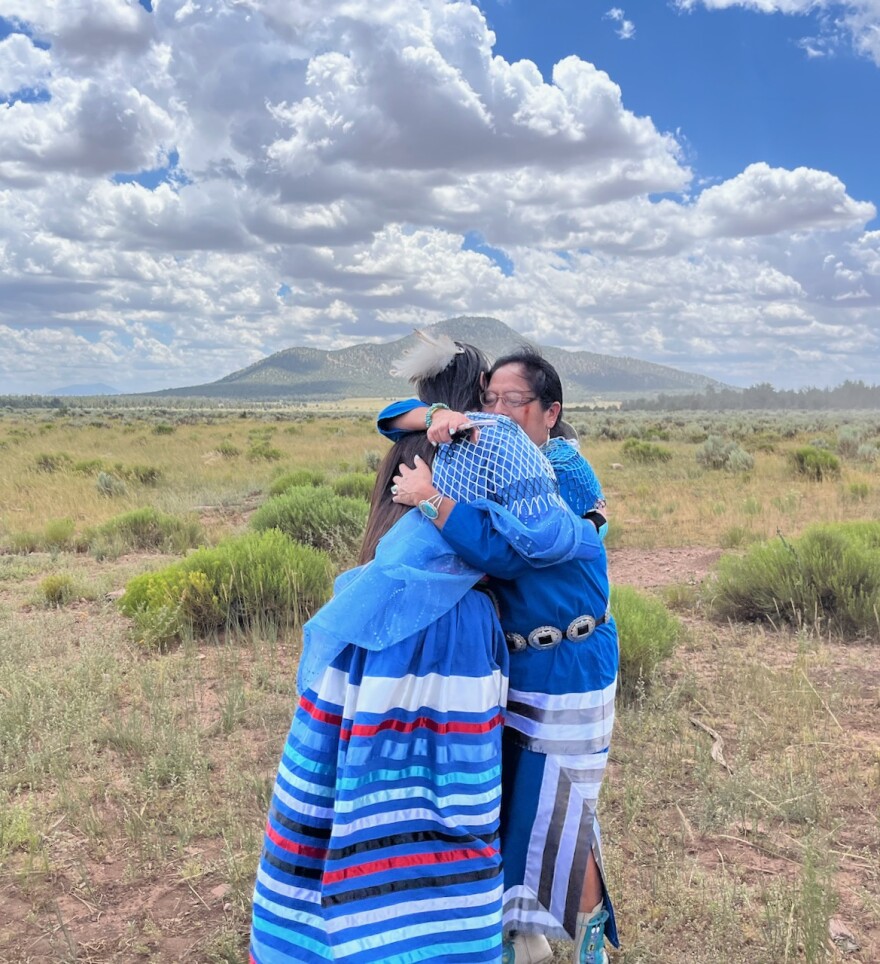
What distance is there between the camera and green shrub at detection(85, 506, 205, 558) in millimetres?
9172

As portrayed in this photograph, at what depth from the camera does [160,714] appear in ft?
13.6

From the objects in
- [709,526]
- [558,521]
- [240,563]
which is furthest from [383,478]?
[709,526]

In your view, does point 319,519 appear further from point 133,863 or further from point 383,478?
point 383,478

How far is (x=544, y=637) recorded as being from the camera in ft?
6.74

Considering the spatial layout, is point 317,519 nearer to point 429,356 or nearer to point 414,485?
point 429,356

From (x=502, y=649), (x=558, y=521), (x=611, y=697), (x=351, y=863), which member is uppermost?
(x=558, y=521)

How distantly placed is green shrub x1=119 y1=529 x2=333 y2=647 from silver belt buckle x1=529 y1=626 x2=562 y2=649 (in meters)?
3.91

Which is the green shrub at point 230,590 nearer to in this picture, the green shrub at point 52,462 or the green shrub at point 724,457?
the green shrub at point 724,457

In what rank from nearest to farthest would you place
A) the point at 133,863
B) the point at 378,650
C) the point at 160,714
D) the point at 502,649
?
the point at 378,650 < the point at 502,649 < the point at 133,863 < the point at 160,714

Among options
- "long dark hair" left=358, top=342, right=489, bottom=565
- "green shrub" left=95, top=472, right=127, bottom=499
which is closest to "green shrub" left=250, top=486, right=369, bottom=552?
"green shrub" left=95, top=472, right=127, bottom=499

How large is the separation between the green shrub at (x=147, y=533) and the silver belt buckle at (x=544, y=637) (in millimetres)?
7662

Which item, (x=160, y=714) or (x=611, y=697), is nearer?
(x=611, y=697)

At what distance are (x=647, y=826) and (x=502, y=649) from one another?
1876 mm

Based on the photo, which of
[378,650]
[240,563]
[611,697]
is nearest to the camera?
[378,650]
